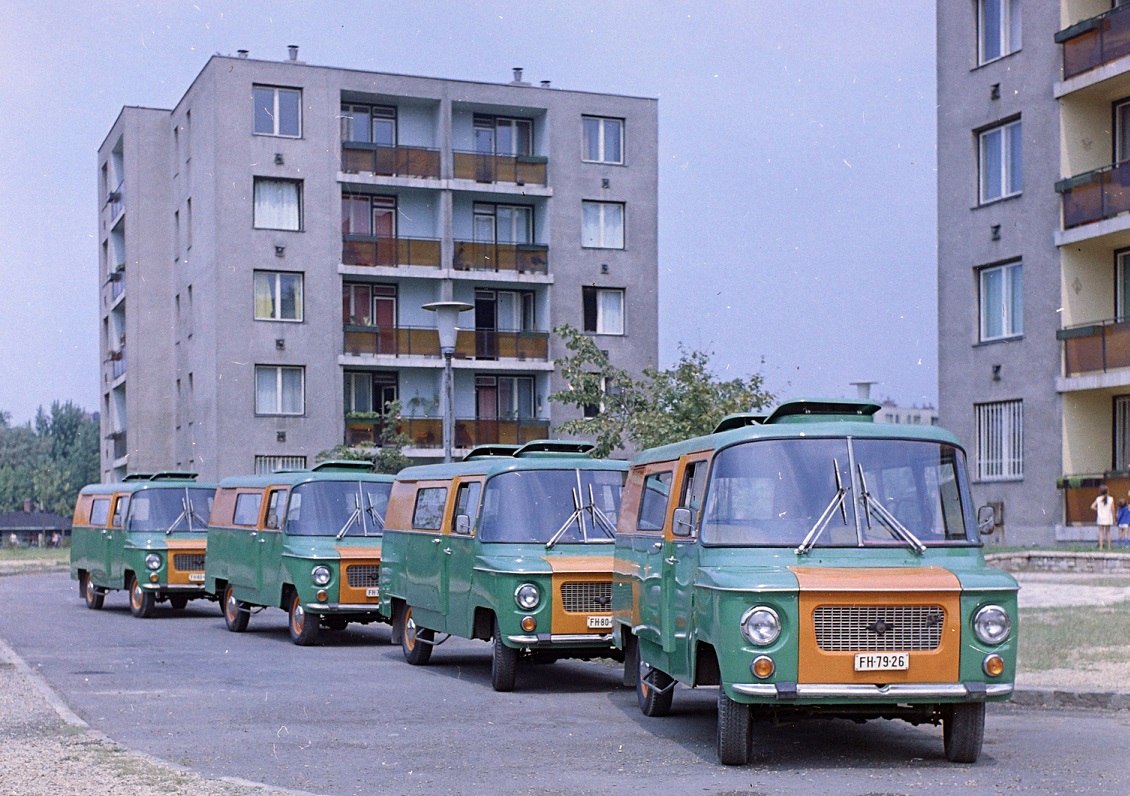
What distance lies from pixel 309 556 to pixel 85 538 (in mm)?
11362

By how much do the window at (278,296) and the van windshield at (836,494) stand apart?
42.4 metres

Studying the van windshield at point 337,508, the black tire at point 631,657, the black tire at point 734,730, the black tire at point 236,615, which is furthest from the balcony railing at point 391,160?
the black tire at point 734,730

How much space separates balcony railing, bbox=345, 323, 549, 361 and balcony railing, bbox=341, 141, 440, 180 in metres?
5.08

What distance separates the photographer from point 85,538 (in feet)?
103

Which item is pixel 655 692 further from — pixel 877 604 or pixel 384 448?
pixel 384 448

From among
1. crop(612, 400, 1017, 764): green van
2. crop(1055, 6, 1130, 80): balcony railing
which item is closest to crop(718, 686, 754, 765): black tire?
crop(612, 400, 1017, 764): green van

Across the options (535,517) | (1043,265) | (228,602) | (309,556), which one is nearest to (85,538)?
(228,602)

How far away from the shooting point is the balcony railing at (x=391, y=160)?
53500mm

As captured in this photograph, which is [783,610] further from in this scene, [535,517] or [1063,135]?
[1063,135]

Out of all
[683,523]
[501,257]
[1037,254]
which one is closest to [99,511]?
[1037,254]

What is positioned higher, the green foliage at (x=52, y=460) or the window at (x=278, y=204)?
the window at (x=278, y=204)

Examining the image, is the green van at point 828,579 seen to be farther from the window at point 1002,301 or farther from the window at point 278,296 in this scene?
the window at point 278,296

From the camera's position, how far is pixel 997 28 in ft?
118

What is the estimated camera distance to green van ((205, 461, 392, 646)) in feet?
70.1
